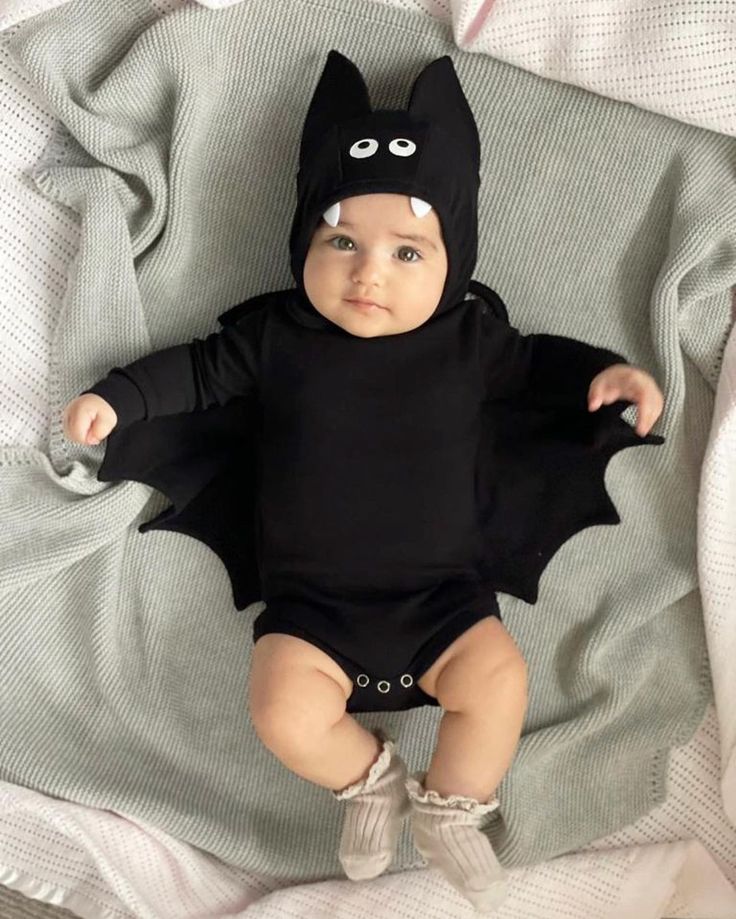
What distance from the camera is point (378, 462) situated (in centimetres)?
103

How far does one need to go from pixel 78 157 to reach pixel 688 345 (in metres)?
0.75

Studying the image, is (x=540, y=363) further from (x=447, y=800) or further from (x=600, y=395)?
(x=447, y=800)

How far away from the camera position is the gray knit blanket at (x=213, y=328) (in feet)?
3.63

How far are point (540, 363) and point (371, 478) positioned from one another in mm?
226

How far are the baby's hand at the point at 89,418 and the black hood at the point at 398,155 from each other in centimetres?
24

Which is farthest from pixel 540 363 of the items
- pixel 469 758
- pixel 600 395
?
pixel 469 758

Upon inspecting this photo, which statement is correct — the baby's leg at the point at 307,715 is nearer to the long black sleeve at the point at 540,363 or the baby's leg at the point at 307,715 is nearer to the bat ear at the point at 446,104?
the long black sleeve at the point at 540,363

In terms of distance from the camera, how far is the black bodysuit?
3.35ft

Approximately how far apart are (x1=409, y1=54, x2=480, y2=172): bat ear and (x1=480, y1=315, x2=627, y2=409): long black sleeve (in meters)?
0.19

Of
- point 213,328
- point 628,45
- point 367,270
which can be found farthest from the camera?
point 213,328

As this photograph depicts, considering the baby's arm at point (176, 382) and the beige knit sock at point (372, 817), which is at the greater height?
the baby's arm at point (176, 382)

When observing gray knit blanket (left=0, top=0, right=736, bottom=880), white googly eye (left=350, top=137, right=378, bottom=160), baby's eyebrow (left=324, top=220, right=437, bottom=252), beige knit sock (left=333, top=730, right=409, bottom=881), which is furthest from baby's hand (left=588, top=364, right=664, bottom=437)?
beige knit sock (left=333, top=730, right=409, bottom=881)

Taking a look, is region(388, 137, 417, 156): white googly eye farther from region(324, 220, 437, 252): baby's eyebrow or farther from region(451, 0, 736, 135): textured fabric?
region(451, 0, 736, 135): textured fabric

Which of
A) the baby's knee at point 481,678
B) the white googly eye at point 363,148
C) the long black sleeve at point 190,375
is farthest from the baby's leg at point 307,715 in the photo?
the white googly eye at point 363,148
